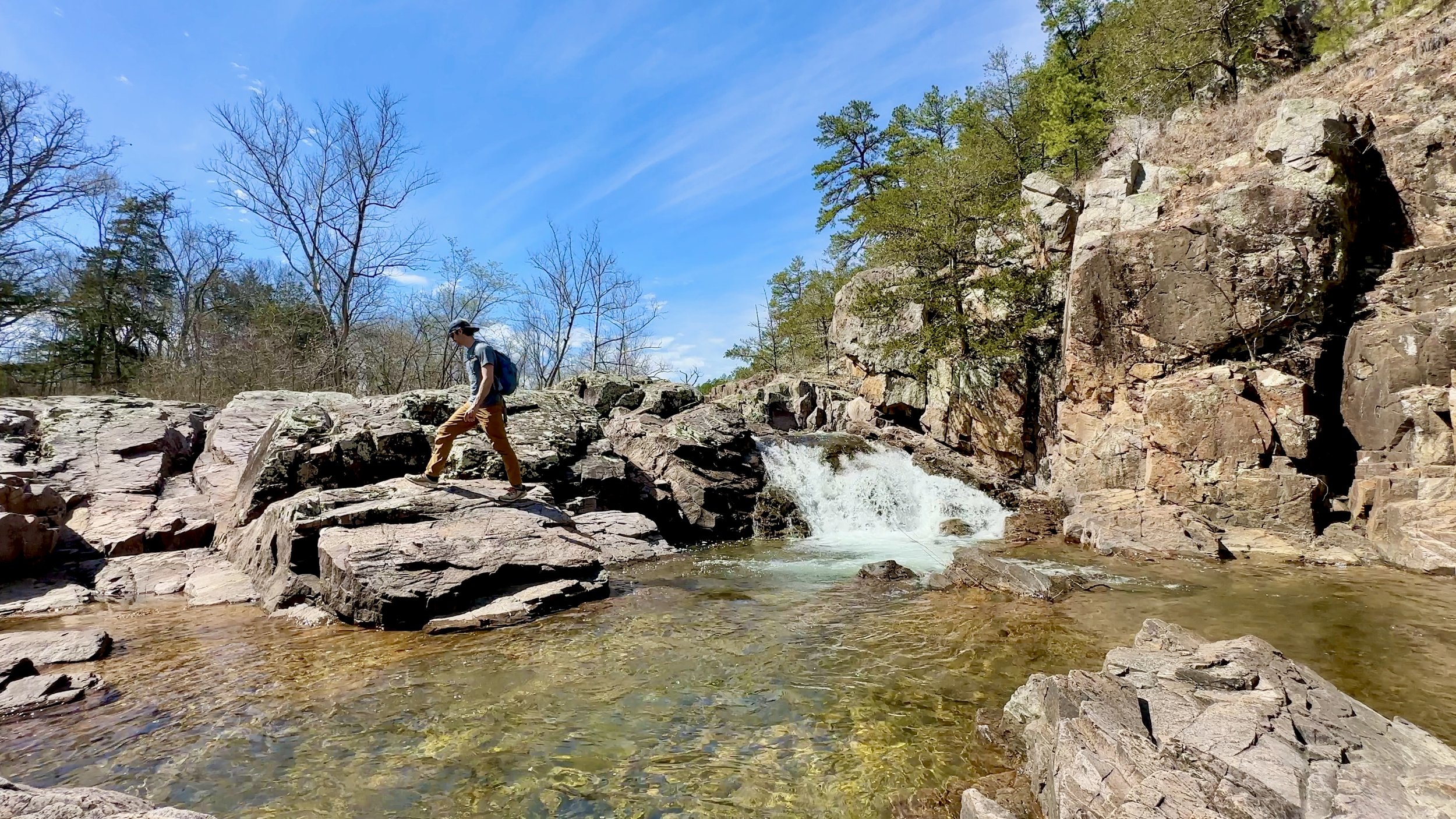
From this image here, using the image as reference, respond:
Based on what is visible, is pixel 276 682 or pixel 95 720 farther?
pixel 276 682

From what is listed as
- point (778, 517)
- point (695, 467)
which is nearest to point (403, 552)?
Result: point (695, 467)

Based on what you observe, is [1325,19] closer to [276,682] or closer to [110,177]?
[276,682]

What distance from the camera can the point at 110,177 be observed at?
20125mm

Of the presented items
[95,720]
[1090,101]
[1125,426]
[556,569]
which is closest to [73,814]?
[95,720]

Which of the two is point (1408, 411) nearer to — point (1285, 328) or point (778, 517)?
point (1285, 328)

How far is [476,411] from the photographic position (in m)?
8.08

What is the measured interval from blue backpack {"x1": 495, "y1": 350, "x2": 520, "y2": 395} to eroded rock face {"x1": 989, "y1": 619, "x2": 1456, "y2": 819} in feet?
23.0

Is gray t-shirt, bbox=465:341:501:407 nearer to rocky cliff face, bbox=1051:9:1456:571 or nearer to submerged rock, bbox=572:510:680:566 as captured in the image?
submerged rock, bbox=572:510:680:566

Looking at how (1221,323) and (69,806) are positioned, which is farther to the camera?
(1221,323)

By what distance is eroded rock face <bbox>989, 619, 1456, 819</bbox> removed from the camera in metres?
2.57

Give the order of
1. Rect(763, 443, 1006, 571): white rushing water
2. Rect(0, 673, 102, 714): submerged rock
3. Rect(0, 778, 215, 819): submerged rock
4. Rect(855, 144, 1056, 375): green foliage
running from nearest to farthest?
→ Rect(0, 778, 215, 819): submerged rock
Rect(0, 673, 102, 714): submerged rock
Rect(763, 443, 1006, 571): white rushing water
Rect(855, 144, 1056, 375): green foliage

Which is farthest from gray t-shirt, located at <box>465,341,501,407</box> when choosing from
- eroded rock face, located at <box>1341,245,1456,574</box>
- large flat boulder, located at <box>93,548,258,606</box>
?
eroded rock face, located at <box>1341,245,1456,574</box>

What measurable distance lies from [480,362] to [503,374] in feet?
1.10

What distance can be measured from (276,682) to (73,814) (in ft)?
11.9
